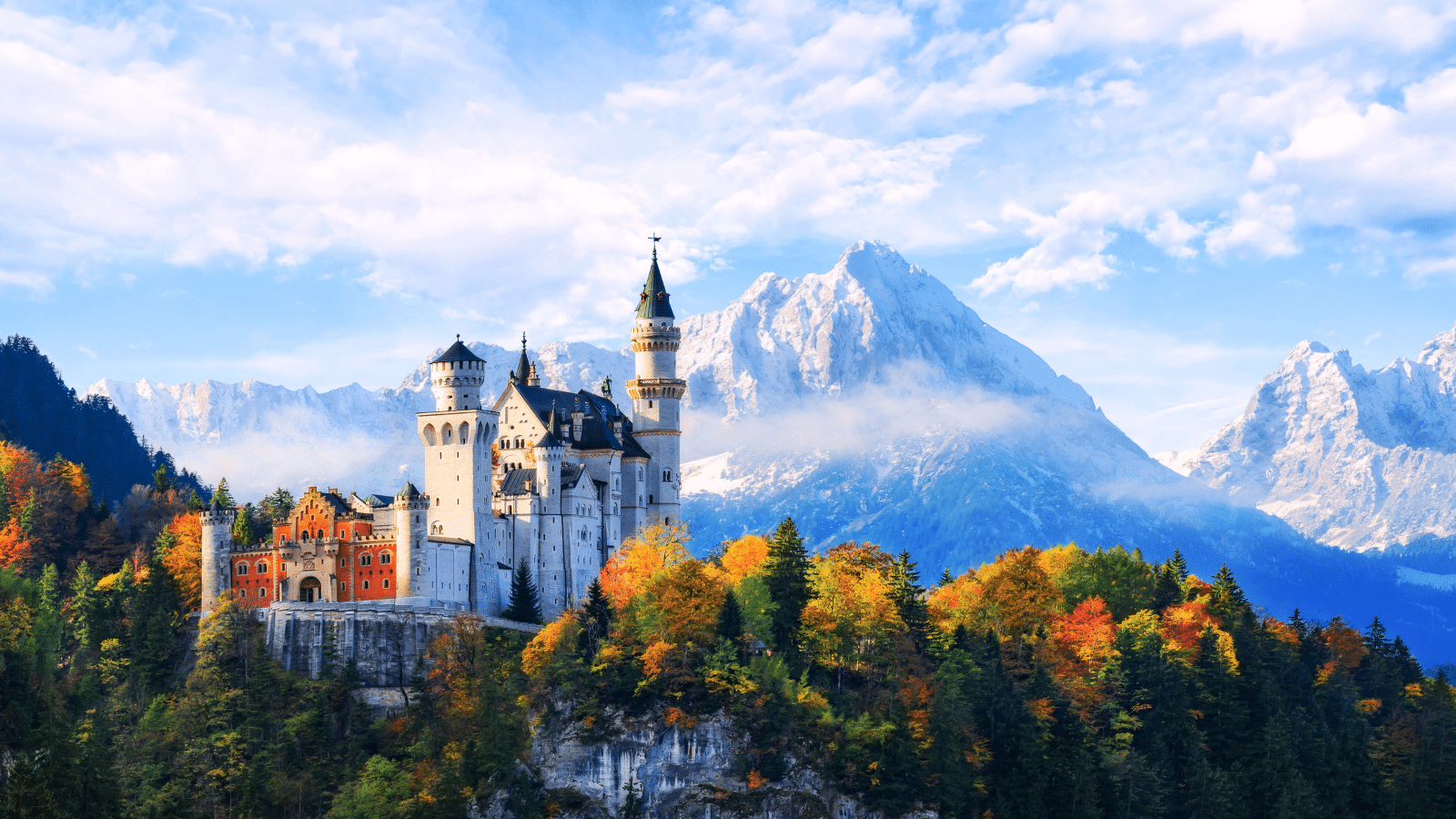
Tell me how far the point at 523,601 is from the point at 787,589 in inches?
937

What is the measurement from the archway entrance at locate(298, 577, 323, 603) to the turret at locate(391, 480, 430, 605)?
663 cm

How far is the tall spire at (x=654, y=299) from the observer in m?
142

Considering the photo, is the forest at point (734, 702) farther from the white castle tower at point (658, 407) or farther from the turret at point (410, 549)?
the white castle tower at point (658, 407)

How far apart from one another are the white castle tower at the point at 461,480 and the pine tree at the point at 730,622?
74.8 feet

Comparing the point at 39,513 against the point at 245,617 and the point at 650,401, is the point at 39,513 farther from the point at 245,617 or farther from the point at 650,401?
the point at 650,401

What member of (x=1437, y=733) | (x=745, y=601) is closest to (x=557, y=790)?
(x=745, y=601)

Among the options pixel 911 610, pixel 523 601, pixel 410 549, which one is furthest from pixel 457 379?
pixel 911 610

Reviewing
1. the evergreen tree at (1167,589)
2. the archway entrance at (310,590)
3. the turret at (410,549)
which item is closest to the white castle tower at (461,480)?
the turret at (410,549)

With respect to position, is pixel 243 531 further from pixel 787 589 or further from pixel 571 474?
pixel 787 589

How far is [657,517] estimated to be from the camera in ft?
448

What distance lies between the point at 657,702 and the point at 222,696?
31.8 m

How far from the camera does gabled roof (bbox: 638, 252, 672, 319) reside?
142 metres

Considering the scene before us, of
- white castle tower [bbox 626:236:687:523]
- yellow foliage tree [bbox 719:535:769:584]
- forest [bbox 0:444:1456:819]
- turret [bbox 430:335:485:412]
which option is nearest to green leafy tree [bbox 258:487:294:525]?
forest [bbox 0:444:1456:819]

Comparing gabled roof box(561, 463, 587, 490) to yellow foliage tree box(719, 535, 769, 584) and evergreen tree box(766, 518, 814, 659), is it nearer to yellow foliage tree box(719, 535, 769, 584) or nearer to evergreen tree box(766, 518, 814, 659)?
yellow foliage tree box(719, 535, 769, 584)
